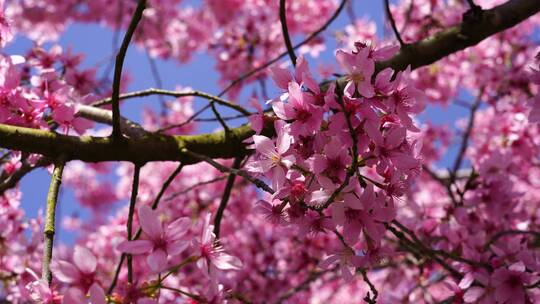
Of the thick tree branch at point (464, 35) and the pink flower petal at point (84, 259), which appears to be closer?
the pink flower petal at point (84, 259)

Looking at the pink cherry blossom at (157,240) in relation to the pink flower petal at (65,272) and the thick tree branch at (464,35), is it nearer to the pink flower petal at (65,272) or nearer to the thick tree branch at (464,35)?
the pink flower petal at (65,272)

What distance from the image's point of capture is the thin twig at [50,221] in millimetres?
1447

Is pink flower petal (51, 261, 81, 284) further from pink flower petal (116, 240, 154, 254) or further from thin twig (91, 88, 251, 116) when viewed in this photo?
thin twig (91, 88, 251, 116)

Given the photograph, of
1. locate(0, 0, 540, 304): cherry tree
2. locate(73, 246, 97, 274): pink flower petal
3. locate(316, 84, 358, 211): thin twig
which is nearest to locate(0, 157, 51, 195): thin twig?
locate(0, 0, 540, 304): cherry tree

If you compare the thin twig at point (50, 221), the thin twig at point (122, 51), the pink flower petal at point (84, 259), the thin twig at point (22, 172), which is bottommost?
the pink flower petal at point (84, 259)

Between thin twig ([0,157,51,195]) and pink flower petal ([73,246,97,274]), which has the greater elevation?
thin twig ([0,157,51,195])

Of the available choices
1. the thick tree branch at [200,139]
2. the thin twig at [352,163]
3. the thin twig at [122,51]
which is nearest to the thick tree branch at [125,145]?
the thick tree branch at [200,139]

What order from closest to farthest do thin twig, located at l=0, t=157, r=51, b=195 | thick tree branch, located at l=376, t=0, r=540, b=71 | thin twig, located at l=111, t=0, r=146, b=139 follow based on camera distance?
1. thin twig, located at l=111, t=0, r=146, b=139
2. thin twig, located at l=0, t=157, r=51, b=195
3. thick tree branch, located at l=376, t=0, r=540, b=71

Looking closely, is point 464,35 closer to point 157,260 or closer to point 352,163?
point 352,163

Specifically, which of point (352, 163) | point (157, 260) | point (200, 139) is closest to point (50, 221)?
point (157, 260)

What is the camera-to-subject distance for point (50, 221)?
1.63m

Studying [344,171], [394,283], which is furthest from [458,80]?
[344,171]

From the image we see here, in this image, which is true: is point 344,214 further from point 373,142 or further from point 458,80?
point 458,80

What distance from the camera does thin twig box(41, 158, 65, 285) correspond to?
1447 mm
